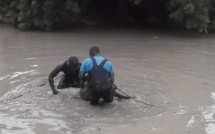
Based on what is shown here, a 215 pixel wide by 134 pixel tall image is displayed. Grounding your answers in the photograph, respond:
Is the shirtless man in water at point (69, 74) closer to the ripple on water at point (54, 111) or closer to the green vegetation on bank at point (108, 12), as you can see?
the ripple on water at point (54, 111)

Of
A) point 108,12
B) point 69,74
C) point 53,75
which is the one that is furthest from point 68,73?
point 108,12

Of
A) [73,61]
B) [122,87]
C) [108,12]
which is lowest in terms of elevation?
[122,87]

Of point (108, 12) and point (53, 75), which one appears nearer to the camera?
point (53, 75)

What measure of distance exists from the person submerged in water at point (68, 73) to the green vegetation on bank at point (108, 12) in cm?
834

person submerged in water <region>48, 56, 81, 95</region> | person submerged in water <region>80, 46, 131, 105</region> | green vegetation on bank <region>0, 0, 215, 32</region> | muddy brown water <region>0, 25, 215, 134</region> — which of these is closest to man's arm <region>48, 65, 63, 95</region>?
person submerged in water <region>48, 56, 81, 95</region>

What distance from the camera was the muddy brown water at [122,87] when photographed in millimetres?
7703

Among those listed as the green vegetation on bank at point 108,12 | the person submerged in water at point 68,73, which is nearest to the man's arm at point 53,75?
the person submerged in water at point 68,73

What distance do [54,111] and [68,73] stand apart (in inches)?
50.3

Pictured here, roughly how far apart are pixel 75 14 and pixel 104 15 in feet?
8.92

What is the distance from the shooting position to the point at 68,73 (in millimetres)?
9430

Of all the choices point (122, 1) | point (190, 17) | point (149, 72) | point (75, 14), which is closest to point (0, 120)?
point (149, 72)

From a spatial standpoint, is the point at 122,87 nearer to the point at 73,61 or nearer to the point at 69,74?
the point at 69,74

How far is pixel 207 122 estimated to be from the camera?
785cm

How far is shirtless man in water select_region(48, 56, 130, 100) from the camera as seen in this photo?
9234 mm
